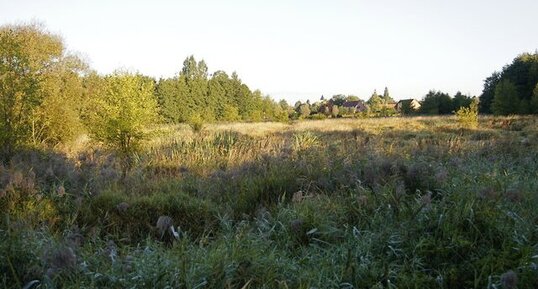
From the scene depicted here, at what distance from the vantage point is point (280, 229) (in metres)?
4.12

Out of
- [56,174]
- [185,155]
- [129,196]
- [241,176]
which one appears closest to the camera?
[129,196]

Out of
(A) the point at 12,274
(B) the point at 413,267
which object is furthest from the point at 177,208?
(B) the point at 413,267

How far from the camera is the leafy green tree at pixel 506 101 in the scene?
1736 inches

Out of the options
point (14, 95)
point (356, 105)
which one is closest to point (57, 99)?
point (14, 95)

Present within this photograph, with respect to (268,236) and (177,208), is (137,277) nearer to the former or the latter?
A: (268,236)

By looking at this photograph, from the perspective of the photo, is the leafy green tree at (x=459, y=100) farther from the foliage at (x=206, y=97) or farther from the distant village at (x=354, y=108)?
the foliage at (x=206, y=97)

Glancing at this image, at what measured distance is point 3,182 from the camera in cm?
519

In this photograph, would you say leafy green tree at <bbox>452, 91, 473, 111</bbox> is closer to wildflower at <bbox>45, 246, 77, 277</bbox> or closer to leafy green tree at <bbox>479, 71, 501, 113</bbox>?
leafy green tree at <bbox>479, 71, 501, 113</bbox>

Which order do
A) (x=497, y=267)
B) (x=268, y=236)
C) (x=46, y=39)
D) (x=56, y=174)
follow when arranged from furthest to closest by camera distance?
(x=46, y=39), (x=56, y=174), (x=268, y=236), (x=497, y=267)

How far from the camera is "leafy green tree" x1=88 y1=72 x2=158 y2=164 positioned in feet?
38.0

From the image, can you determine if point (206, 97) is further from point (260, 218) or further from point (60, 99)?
point (260, 218)

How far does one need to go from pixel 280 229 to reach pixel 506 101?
47.2 m

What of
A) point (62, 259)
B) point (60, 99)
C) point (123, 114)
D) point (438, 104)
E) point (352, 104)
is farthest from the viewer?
point (352, 104)

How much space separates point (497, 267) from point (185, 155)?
7426mm
